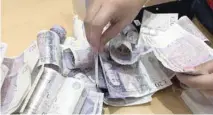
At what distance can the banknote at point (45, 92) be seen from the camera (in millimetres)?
551

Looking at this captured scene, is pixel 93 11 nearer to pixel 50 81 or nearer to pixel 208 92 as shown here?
pixel 50 81

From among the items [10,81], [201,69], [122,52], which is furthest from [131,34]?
[10,81]

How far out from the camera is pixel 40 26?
2.54 ft

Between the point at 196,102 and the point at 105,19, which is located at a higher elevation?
the point at 105,19

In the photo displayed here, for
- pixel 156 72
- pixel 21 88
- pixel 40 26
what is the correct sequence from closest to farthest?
pixel 21 88, pixel 156 72, pixel 40 26

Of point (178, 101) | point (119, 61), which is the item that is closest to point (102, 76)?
point (119, 61)

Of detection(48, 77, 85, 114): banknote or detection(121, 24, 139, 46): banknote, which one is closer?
detection(48, 77, 85, 114): banknote

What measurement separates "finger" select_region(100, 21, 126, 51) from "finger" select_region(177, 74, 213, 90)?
0.52 ft

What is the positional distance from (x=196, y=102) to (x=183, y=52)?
11cm

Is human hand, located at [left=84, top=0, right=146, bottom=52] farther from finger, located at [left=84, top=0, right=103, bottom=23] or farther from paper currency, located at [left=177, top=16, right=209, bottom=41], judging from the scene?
paper currency, located at [left=177, top=16, right=209, bottom=41]

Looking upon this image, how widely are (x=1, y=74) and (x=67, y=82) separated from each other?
117mm

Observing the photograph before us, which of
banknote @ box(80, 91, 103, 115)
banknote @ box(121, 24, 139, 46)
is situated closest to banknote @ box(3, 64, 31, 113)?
banknote @ box(80, 91, 103, 115)

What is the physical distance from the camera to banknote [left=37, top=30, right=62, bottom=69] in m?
0.62

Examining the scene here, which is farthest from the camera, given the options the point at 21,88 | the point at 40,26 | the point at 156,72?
the point at 40,26
